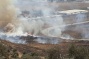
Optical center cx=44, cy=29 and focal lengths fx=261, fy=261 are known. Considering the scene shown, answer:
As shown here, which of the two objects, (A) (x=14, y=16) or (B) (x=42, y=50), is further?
(A) (x=14, y=16)

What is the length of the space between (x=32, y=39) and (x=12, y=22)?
7.49 metres

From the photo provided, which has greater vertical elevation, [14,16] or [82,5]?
[14,16]

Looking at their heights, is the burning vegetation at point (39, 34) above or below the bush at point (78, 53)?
below

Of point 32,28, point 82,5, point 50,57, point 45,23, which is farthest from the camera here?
point 82,5

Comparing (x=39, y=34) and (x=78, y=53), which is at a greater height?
(x=78, y=53)

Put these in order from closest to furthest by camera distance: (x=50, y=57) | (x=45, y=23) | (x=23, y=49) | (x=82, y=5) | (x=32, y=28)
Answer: (x=50, y=57), (x=23, y=49), (x=32, y=28), (x=45, y=23), (x=82, y=5)

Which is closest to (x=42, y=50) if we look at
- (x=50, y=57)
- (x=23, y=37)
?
(x=23, y=37)

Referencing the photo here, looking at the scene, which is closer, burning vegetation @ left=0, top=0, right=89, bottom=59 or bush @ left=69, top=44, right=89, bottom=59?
bush @ left=69, top=44, right=89, bottom=59

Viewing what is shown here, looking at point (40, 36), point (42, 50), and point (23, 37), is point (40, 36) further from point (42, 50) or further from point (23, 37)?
point (42, 50)

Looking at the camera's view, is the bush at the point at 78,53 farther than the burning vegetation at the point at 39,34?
No

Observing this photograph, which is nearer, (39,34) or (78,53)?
(78,53)

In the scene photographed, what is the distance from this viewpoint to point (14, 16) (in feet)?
152

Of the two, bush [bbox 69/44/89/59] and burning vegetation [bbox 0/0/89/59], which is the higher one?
bush [bbox 69/44/89/59]

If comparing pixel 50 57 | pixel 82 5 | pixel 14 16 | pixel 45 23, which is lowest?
pixel 82 5
